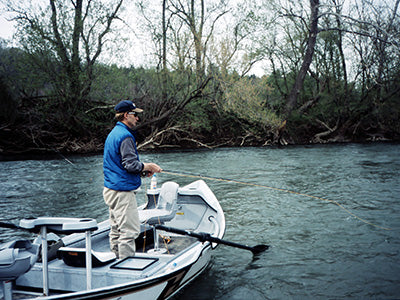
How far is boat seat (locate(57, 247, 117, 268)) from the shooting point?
11.3 ft

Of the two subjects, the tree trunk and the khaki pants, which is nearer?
the khaki pants

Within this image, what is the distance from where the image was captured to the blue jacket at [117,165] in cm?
371

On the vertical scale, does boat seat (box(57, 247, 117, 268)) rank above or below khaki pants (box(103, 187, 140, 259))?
below

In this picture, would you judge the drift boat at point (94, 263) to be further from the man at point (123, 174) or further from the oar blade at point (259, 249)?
the oar blade at point (259, 249)

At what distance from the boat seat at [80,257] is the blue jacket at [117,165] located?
2.11 ft

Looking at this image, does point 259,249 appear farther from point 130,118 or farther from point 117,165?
point 130,118

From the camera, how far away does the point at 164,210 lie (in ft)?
15.6

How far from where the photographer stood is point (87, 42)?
20234mm

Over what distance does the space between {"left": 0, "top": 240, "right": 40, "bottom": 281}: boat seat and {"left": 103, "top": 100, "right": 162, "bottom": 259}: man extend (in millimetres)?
940

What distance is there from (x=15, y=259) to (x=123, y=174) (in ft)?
4.03

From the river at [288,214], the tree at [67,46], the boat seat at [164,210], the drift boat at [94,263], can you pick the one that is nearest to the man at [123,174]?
the drift boat at [94,263]

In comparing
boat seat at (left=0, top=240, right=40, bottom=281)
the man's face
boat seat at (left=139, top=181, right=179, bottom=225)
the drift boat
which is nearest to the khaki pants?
the drift boat

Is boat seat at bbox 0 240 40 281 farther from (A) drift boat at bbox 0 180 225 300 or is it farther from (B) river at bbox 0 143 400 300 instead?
(B) river at bbox 0 143 400 300

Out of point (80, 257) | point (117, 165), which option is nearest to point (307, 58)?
point (117, 165)
